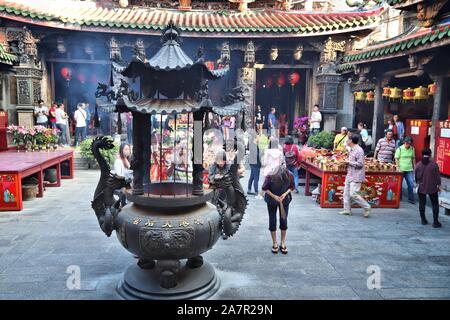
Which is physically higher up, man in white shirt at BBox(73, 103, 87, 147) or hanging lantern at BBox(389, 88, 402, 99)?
hanging lantern at BBox(389, 88, 402, 99)

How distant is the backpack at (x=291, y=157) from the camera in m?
9.17

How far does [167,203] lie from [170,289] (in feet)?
3.32

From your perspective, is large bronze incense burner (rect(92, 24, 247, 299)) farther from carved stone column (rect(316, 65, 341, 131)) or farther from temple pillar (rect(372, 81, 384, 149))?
carved stone column (rect(316, 65, 341, 131))

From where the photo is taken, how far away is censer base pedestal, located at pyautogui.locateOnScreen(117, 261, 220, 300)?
13.8 feet

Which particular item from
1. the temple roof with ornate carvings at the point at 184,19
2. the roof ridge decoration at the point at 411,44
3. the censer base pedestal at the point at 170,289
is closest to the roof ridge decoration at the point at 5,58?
the temple roof with ornate carvings at the point at 184,19

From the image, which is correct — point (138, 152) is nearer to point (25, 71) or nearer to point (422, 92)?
point (422, 92)

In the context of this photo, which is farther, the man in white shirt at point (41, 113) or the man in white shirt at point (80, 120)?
the man in white shirt at point (80, 120)

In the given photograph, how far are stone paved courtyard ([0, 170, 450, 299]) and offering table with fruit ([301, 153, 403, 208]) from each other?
531 millimetres

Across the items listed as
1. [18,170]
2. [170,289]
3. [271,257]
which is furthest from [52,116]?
[170,289]

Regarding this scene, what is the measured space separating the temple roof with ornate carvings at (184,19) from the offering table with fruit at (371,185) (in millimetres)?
7810

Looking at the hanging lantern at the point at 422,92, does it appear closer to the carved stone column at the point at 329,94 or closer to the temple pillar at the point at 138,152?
the carved stone column at the point at 329,94

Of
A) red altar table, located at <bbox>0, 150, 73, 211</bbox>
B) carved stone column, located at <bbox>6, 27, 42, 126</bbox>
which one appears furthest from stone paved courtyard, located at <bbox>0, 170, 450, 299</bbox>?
carved stone column, located at <bbox>6, 27, 42, 126</bbox>

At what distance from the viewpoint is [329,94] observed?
15758 millimetres
